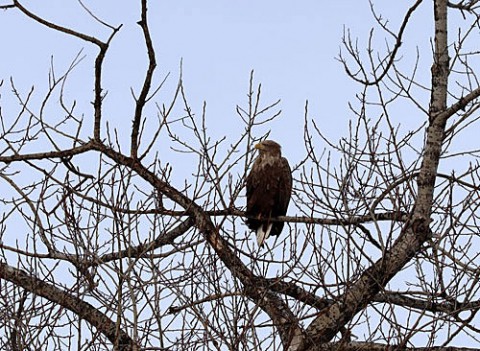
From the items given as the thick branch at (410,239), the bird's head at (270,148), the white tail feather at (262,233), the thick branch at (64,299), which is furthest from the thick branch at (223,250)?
the bird's head at (270,148)

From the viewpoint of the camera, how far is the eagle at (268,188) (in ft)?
28.2

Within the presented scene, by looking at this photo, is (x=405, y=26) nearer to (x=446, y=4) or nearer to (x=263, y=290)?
(x=446, y=4)

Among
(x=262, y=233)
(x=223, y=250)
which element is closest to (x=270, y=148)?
(x=262, y=233)

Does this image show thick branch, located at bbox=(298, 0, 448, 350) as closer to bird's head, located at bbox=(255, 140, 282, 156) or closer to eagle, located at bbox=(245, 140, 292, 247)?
eagle, located at bbox=(245, 140, 292, 247)

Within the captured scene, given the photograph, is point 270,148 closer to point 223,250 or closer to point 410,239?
point 223,250

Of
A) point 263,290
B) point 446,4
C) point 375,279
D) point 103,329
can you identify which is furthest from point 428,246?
point 103,329

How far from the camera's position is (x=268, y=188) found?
8.59m

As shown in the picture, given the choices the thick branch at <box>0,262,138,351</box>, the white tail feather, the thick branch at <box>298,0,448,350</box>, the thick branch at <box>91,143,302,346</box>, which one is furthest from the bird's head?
the thick branch at <box>0,262,138,351</box>

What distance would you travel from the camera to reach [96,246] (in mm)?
6262

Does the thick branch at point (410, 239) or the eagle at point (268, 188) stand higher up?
the eagle at point (268, 188)

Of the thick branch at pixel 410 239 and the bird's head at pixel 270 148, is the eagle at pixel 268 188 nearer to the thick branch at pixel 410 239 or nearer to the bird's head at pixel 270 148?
the bird's head at pixel 270 148

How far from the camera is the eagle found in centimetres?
859

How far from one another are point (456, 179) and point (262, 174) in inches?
104

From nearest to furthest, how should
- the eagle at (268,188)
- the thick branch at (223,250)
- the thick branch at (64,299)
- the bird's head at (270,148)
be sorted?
the thick branch at (223,250) → the thick branch at (64,299) → the eagle at (268,188) → the bird's head at (270,148)
